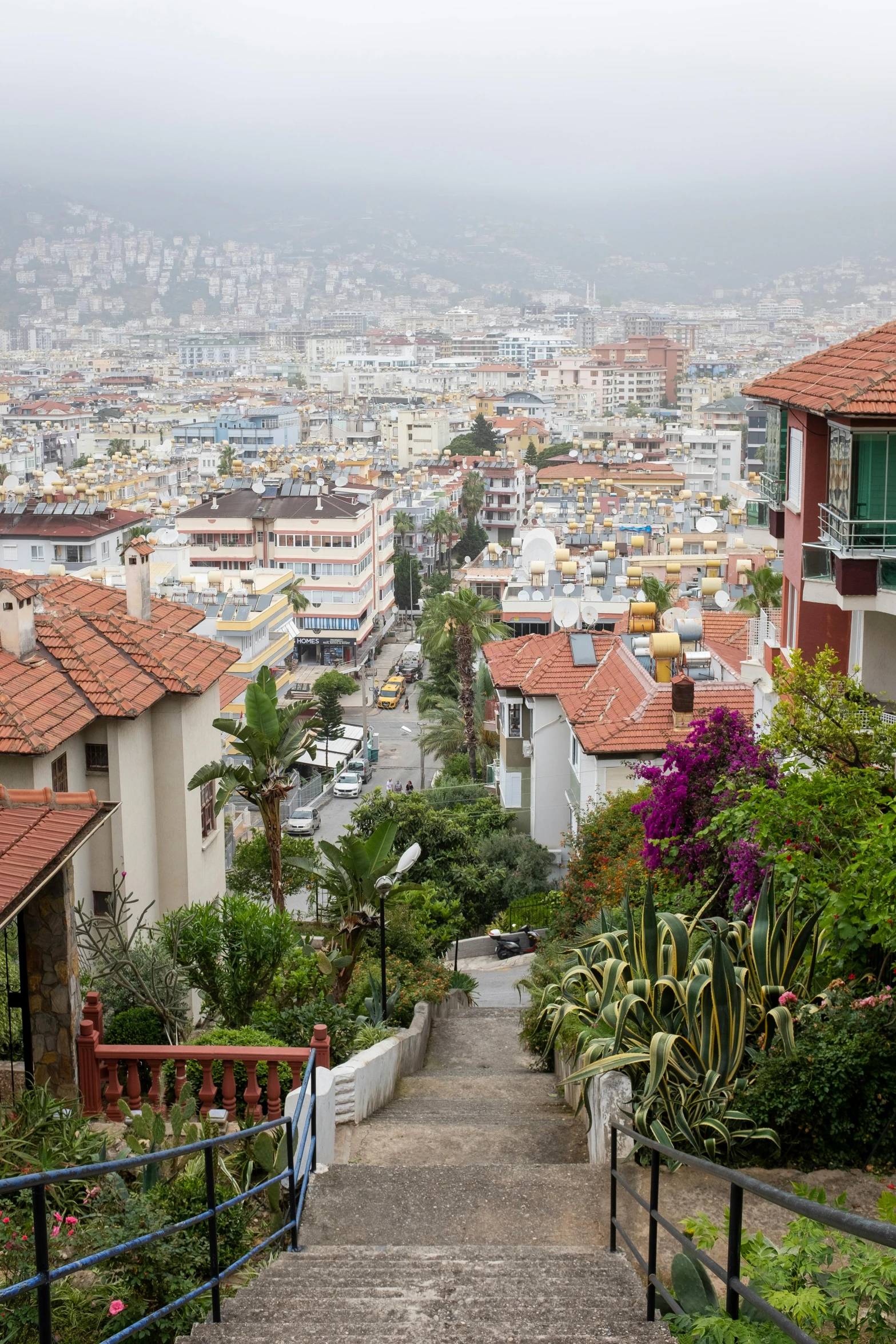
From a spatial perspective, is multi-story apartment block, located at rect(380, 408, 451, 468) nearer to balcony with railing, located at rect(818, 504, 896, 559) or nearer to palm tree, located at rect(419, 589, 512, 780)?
palm tree, located at rect(419, 589, 512, 780)

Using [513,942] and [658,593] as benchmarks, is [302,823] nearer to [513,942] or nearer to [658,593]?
[658,593]

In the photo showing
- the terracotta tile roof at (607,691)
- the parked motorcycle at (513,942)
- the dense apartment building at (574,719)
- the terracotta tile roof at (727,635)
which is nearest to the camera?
the terracotta tile roof at (607,691)

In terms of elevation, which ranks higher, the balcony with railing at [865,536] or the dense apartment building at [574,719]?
the balcony with railing at [865,536]

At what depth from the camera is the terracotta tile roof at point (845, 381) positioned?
15.6 m

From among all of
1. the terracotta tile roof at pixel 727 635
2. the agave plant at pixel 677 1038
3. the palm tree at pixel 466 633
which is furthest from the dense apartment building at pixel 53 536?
the agave plant at pixel 677 1038

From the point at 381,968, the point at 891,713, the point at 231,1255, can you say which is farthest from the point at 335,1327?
the point at 891,713

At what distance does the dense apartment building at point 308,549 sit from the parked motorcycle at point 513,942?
6466 cm

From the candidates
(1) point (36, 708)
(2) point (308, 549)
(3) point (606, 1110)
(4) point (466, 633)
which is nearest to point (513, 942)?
(1) point (36, 708)

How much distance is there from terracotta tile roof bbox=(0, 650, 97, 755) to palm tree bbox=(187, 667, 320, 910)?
6.02 ft

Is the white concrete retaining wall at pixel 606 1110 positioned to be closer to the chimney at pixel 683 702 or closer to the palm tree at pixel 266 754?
the palm tree at pixel 266 754

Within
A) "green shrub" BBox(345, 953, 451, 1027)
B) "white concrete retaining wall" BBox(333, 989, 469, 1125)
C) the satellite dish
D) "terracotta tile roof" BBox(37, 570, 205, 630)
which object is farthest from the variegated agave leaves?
the satellite dish

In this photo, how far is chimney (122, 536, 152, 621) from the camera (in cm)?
2164

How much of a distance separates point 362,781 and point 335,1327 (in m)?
60.5

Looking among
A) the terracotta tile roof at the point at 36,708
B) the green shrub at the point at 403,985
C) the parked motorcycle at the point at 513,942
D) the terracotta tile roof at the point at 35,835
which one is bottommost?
the parked motorcycle at the point at 513,942
